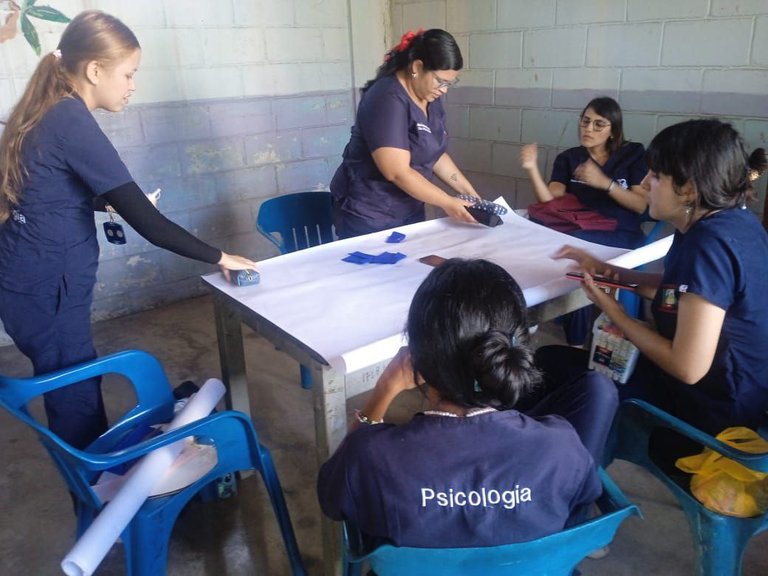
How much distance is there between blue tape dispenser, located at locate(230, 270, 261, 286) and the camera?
171cm

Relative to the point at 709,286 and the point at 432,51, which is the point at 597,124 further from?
the point at 709,286

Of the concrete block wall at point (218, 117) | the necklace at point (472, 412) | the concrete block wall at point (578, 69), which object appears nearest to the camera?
the necklace at point (472, 412)

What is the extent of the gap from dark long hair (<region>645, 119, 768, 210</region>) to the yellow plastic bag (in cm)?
48

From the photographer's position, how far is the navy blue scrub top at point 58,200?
1.52 meters

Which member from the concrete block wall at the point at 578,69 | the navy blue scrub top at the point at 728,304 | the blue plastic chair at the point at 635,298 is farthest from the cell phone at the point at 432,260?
the concrete block wall at the point at 578,69

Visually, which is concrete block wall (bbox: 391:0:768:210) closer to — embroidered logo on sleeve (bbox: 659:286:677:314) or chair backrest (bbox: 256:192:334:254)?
chair backrest (bbox: 256:192:334:254)

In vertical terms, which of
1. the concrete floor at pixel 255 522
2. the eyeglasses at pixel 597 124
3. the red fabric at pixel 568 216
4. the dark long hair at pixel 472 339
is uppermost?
the eyeglasses at pixel 597 124

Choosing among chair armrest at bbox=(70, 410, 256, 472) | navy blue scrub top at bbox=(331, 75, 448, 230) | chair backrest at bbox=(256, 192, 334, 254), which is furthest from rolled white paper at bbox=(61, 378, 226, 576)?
chair backrest at bbox=(256, 192, 334, 254)

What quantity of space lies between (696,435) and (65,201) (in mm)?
1502

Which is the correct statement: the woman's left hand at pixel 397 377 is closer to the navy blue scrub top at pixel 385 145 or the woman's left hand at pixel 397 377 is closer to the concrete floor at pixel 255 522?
the concrete floor at pixel 255 522

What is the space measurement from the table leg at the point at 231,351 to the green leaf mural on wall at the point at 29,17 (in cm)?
197

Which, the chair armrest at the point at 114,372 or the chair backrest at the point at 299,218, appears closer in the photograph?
the chair armrest at the point at 114,372

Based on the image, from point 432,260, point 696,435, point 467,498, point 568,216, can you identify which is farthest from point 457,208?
point 467,498

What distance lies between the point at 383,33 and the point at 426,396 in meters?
3.57
